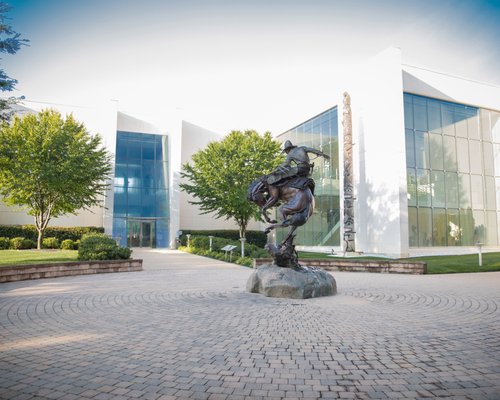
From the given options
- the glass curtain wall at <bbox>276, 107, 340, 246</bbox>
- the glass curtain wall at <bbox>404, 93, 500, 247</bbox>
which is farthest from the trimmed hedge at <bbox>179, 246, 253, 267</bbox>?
the glass curtain wall at <bbox>404, 93, 500, 247</bbox>

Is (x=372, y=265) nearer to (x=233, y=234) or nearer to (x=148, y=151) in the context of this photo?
(x=233, y=234)

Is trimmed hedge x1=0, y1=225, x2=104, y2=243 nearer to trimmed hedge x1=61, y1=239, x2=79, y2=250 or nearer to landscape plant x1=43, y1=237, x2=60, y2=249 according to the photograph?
landscape plant x1=43, y1=237, x2=60, y2=249

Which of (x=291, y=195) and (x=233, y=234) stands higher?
(x=291, y=195)

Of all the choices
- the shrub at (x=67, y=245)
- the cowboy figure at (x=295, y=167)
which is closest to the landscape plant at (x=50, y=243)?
the shrub at (x=67, y=245)

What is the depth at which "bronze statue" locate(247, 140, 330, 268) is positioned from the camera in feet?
27.7

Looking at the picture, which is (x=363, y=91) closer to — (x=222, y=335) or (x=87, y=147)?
(x=87, y=147)

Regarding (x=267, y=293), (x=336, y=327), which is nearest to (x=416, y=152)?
(x=267, y=293)

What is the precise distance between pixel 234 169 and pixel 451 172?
14796 mm

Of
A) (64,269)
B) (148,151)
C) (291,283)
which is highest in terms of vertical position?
(148,151)

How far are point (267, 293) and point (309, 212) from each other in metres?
2.28

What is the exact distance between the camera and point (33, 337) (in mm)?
4730

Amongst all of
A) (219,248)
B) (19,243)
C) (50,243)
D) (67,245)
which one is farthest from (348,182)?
(19,243)

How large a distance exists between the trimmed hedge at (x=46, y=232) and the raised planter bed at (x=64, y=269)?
52.9 feet

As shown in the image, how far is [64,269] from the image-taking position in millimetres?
11344
